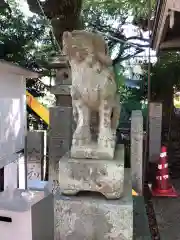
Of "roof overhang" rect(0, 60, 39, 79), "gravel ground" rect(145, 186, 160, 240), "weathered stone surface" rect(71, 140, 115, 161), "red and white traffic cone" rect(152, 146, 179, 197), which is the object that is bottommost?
"gravel ground" rect(145, 186, 160, 240)

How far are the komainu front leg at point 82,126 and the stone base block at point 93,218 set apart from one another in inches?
17.3

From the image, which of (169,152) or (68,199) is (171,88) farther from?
(68,199)

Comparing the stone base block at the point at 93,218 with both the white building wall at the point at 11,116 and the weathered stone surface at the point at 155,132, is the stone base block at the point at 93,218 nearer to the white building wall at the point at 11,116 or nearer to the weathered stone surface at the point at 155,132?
the white building wall at the point at 11,116

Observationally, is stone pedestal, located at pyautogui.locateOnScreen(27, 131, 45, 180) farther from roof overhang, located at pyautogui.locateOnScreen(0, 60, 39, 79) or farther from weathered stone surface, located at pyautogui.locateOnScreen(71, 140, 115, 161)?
weathered stone surface, located at pyautogui.locateOnScreen(71, 140, 115, 161)

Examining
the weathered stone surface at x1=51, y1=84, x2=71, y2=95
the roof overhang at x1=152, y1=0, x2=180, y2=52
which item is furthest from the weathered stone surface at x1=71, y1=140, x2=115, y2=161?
the weathered stone surface at x1=51, y1=84, x2=71, y2=95

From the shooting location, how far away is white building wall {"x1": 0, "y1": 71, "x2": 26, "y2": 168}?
4551mm

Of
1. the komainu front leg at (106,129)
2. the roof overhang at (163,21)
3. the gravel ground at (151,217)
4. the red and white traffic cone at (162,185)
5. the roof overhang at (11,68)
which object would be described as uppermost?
the roof overhang at (163,21)

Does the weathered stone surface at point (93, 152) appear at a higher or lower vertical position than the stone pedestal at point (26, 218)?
higher

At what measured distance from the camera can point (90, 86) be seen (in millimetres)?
2213

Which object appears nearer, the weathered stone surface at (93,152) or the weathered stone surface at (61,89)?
the weathered stone surface at (93,152)

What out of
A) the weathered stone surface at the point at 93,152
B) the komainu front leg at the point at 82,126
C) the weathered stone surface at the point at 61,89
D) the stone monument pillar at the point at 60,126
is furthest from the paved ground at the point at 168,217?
the weathered stone surface at the point at 61,89

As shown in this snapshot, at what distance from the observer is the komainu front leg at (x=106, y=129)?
2.23m

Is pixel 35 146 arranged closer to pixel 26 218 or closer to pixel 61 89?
pixel 61 89

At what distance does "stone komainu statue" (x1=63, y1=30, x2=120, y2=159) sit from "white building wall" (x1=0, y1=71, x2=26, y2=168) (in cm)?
251
